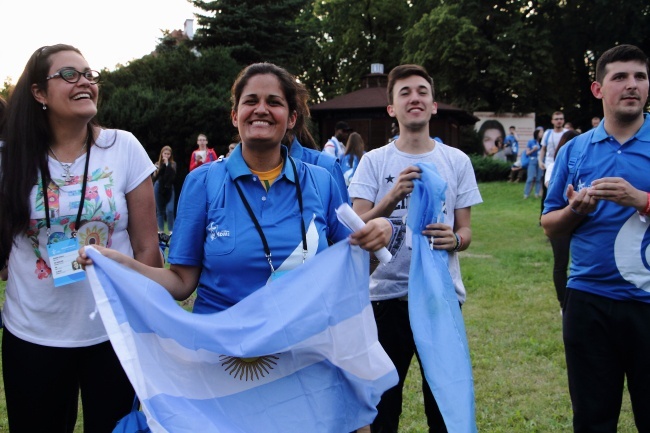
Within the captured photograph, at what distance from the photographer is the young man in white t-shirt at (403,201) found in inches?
140

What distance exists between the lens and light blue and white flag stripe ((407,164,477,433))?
2.68 metres

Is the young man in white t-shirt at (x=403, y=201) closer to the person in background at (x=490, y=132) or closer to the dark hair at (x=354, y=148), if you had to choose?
the dark hair at (x=354, y=148)

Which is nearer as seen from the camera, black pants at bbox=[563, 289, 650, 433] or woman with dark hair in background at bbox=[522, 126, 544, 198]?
black pants at bbox=[563, 289, 650, 433]

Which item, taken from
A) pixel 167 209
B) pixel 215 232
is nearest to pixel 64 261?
pixel 215 232

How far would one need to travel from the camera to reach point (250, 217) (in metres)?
2.62

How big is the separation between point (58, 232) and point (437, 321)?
163 centimetres

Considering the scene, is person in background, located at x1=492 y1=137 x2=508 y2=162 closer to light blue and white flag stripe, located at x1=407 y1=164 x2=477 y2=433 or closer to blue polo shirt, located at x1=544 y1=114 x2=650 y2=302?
blue polo shirt, located at x1=544 y1=114 x2=650 y2=302

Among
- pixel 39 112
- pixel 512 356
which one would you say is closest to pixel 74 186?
pixel 39 112

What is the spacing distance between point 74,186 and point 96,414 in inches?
38.4

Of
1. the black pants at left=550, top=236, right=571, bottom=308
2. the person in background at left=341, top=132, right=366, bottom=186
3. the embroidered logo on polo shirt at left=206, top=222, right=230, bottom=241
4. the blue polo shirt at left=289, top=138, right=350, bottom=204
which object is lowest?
the black pants at left=550, top=236, right=571, bottom=308

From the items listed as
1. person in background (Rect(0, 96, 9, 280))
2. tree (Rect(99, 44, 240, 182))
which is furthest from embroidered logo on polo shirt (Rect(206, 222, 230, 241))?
tree (Rect(99, 44, 240, 182))

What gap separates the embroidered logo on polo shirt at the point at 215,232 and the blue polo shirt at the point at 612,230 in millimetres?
1822

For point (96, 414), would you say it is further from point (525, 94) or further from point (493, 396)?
point (525, 94)

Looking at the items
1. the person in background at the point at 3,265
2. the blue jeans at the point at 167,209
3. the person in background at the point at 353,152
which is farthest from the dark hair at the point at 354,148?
the person in background at the point at 3,265
